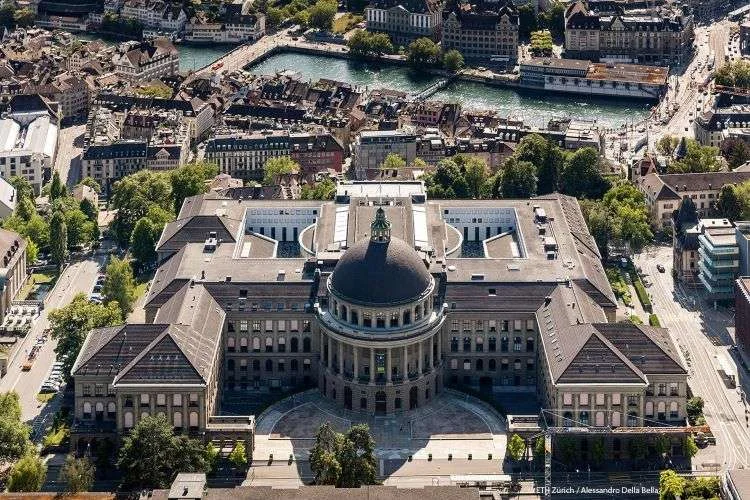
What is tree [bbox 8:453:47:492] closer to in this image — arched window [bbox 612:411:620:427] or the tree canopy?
the tree canopy

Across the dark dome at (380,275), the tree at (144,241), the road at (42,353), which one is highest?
the dark dome at (380,275)

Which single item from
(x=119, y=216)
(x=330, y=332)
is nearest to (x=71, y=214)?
(x=119, y=216)

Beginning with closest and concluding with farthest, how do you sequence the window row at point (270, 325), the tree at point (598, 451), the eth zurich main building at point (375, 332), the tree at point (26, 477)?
the tree at point (26, 477) < the tree at point (598, 451) < the eth zurich main building at point (375, 332) < the window row at point (270, 325)

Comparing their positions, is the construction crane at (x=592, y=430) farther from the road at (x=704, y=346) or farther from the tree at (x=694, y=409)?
the tree at (x=694, y=409)

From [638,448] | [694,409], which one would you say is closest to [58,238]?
[638,448]

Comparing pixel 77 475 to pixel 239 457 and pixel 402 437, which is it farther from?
pixel 402 437

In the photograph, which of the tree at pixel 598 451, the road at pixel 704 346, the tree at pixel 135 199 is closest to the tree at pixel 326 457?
the tree at pixel 598 451
